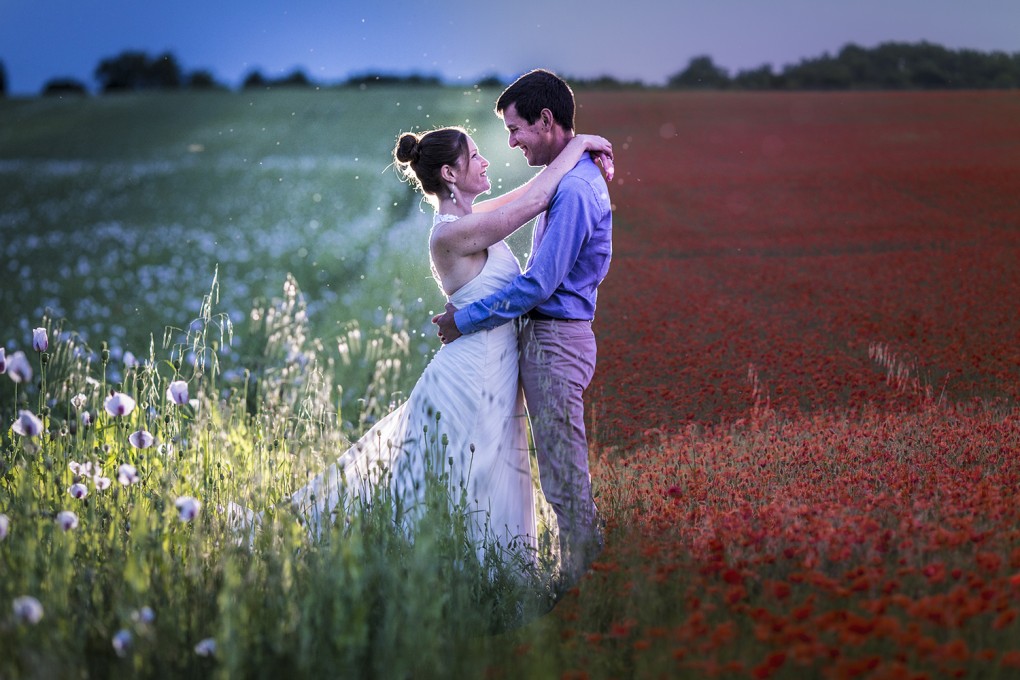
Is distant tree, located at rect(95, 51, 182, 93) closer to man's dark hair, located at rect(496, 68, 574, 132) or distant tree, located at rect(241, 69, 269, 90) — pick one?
distant tree, located at rect(241, 69, 269, 90)

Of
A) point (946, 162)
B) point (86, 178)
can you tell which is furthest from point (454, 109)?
point (946, 162)

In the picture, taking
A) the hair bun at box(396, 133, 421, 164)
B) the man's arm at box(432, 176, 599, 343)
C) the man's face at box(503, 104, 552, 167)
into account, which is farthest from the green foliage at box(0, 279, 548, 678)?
the man's face at box(503, 104, 552, 167)

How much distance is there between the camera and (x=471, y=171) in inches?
168

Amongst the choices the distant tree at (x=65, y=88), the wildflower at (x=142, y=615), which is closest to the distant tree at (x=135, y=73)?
the distant tree at (x=65, y=88)

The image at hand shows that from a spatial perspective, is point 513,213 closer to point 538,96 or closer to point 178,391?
point 538,96

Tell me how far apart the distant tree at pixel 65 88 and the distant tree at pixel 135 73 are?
982mm

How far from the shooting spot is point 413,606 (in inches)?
106

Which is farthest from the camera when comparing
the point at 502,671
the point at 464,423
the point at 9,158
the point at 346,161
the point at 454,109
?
the point at 9,158

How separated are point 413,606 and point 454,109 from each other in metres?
21.0

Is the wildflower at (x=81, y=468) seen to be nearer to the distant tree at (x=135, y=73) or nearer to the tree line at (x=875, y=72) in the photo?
the tree line at (x=875, y=72)

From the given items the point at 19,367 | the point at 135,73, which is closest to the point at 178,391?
the point at 19,367

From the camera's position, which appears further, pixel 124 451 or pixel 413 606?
pixel 124 451

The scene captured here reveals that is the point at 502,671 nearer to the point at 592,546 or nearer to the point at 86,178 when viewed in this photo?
the point at 592,546

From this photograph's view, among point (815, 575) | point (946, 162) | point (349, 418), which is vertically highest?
point (946, 162)
